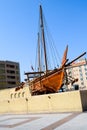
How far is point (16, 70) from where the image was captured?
103 meters

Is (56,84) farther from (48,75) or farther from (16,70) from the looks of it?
(16,70)

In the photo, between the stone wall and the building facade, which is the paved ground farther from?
the building facade

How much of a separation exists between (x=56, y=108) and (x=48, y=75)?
722 centimetres

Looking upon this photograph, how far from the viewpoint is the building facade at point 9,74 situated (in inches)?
3748

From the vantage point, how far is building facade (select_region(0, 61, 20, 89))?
3748 inches

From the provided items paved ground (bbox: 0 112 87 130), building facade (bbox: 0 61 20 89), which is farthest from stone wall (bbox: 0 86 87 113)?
building facade (bbox: 0 61 20 89)

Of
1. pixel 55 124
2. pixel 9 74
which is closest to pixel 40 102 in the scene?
pixel 55 124

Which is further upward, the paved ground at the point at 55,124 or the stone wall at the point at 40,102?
the stone wall at the point at 40,102

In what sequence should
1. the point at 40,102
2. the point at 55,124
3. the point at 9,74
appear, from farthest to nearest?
the point at 9,74
the point at 40,102
the point at 55,124

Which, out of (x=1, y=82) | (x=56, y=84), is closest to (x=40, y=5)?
(x=56, y=84)

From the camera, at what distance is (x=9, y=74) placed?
9881 centimetres

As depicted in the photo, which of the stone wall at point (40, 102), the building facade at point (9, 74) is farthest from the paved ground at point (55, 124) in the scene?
the building facade at point (9, 74)

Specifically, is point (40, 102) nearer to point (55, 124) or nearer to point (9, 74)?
point (55, 124)

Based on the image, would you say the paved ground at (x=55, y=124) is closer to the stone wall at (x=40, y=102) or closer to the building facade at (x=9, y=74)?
the stone wall at (x=40, y=102)
